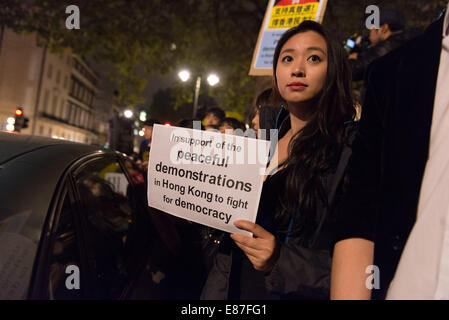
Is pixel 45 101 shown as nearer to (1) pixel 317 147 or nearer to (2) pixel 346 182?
(1) pixel 317 147

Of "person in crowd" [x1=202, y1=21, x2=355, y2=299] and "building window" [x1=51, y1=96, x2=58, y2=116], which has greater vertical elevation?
"building window" [x1=51, y1=96, x2=58, y2=116]

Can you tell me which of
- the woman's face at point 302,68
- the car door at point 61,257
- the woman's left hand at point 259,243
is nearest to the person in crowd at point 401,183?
the woman's left hand at point 259,243

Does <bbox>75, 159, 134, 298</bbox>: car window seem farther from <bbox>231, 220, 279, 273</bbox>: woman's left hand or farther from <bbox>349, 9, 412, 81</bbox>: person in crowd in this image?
<bbox>349, 9, 412, 81</bbox>: person in crowd

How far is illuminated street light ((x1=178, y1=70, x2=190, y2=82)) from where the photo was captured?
11694 mm

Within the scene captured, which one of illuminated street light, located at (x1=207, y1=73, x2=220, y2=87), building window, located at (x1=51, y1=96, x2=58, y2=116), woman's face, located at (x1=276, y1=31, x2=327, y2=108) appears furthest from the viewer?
building window, located at (x1=51, y1=96, x2=58, y2=116)

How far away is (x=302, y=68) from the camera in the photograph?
Answer: 57.9 inches

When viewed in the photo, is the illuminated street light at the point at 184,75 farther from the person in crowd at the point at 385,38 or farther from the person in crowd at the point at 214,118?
the person in crowd at the point at 385,38

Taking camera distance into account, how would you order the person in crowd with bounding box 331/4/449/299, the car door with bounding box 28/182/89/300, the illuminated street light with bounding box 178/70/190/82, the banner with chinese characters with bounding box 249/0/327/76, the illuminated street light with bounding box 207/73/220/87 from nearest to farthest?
the person in crowd with bounding box 331/4/449/299, the car door with bounding box 28/182/89/300, the banner with chinese characters with bounding box 249/0/327/76, the illuminated street light with bounding box 178/70/190/82, the illuminated street light with bounding box 207/73/220/87

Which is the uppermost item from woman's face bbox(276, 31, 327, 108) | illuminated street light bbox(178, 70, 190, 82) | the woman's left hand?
illuminated street light bbox(178, 70, 190, 82)

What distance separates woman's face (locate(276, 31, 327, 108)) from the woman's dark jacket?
28 centimetres

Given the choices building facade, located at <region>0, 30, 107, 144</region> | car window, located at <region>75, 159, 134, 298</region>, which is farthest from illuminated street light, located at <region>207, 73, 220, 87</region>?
building facade, located at <region>0, 30, 107, 144</region>

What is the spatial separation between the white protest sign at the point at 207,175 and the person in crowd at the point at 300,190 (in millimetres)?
101

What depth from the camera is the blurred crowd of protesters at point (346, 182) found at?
2.64ft

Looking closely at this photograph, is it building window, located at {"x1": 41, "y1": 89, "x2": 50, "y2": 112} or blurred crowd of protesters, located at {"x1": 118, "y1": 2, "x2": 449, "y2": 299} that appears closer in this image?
blurred crowd of protesters, located at {"x1": 118, "y1": 2, "x2": 449, "y2": 299}
